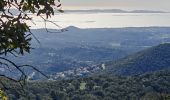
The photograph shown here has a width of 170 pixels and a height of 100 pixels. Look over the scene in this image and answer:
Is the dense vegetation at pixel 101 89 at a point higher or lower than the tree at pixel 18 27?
lower

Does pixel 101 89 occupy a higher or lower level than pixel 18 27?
lower

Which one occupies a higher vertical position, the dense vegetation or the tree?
the tree

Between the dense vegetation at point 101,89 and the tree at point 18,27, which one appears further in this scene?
the dense vegetation at point 101,89

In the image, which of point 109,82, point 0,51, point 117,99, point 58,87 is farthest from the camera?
point 109,82

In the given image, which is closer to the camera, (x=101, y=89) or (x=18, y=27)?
(x=18, y=27)

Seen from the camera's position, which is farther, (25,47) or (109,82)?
(109,82)

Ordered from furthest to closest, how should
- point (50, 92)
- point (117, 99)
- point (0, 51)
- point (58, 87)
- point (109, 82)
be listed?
point (109, 82)
point (58, 87)
point (50, 92)
point (117, 99)
point (0, 51)

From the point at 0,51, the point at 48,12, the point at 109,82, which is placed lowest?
the point at 109,82

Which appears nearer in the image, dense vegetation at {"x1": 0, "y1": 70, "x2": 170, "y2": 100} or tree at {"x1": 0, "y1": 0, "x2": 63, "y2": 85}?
tree at {"x1": 0, "y1": 0, "x2": 63, "y2": 85}

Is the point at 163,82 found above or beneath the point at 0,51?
beneath

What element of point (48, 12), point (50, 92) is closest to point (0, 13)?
point (48, 12)

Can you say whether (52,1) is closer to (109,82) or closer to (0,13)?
(0,13)
